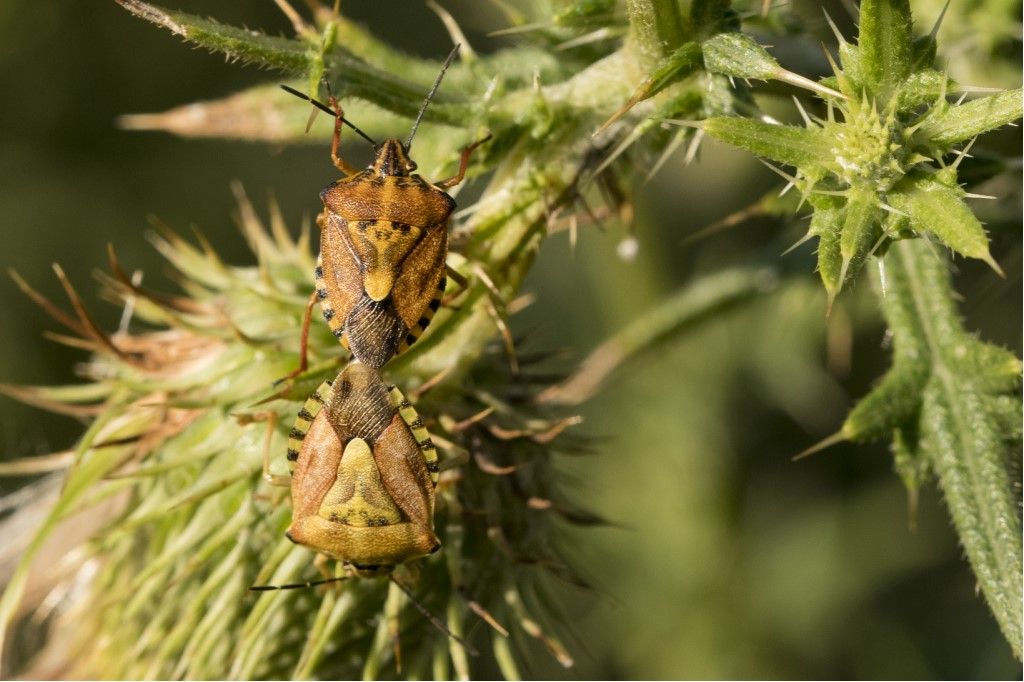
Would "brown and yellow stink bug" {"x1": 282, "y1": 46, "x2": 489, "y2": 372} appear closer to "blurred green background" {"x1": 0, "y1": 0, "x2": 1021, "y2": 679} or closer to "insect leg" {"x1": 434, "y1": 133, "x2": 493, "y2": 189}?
"insect leg" {"x1": 434, "y1": 133, "x2": 493, "y2": 189}

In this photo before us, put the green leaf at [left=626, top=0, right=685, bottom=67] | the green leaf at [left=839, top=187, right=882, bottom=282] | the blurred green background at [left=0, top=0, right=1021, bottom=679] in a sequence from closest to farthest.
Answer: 1. the green leaf at [left=839, top=187, right=882, bottom=282]
2. the green leaf at [left=626, top=0, right=685, bottom=67]
3. the blurred green background at [left=0, top=0, right=1021, bottom=679]

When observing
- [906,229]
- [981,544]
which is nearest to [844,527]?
[981,544]

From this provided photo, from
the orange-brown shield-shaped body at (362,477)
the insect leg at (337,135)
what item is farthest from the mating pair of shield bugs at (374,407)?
the insect leg at (337,135)

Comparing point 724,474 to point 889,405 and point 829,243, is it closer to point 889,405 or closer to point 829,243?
point 889,405

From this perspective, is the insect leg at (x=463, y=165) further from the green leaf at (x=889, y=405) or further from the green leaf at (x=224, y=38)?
the green leaf at (x=889, y=405)

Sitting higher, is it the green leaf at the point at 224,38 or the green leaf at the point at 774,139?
the green leaf at the point at 224,38

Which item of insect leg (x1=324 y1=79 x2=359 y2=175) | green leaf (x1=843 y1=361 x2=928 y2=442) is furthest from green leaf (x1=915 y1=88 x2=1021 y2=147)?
insect leg (x1=324 y1=79 x2=359 y2=175)
